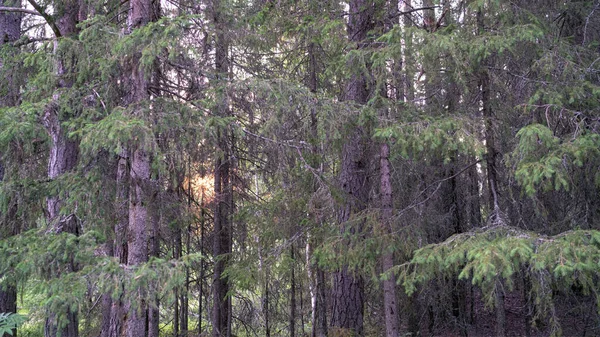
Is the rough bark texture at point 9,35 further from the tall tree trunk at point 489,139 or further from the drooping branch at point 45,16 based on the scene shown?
the tall tree trunk at point 489,139

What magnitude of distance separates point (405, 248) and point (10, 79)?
21.5 feet

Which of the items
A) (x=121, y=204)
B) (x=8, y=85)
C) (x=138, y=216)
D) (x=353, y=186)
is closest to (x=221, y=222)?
(x=353, y=186)

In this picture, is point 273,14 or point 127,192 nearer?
point 127,192

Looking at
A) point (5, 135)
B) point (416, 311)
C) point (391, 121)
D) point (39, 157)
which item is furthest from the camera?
point (416, 311)

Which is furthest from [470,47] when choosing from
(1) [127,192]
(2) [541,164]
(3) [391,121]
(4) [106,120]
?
(1) [127,192]

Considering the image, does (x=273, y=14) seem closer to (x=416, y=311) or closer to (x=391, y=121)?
(x=391, y=121)

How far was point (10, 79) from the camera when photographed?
25.6ft

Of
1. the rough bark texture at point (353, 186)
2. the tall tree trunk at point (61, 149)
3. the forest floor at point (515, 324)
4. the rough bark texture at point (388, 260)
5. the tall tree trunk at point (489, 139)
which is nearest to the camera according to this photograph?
the tall tree trunk at point (61, 149)

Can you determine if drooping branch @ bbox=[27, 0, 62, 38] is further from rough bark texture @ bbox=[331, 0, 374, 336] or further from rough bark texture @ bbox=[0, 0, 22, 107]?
rough bark texture @ bbox=[331, 0, 374, 336]

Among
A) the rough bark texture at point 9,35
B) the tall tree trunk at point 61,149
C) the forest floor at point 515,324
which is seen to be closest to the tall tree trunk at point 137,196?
the tall tree trunk at point 61,149

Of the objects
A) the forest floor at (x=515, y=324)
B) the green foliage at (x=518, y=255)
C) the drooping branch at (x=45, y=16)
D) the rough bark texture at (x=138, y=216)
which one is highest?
the drooping branch at (x=45, y=16)

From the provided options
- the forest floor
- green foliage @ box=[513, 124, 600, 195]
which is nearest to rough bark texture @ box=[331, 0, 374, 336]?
green foliage @ box=[513, 124, 600, 195]

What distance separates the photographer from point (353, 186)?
29.7 feet

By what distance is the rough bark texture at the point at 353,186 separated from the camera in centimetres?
866
